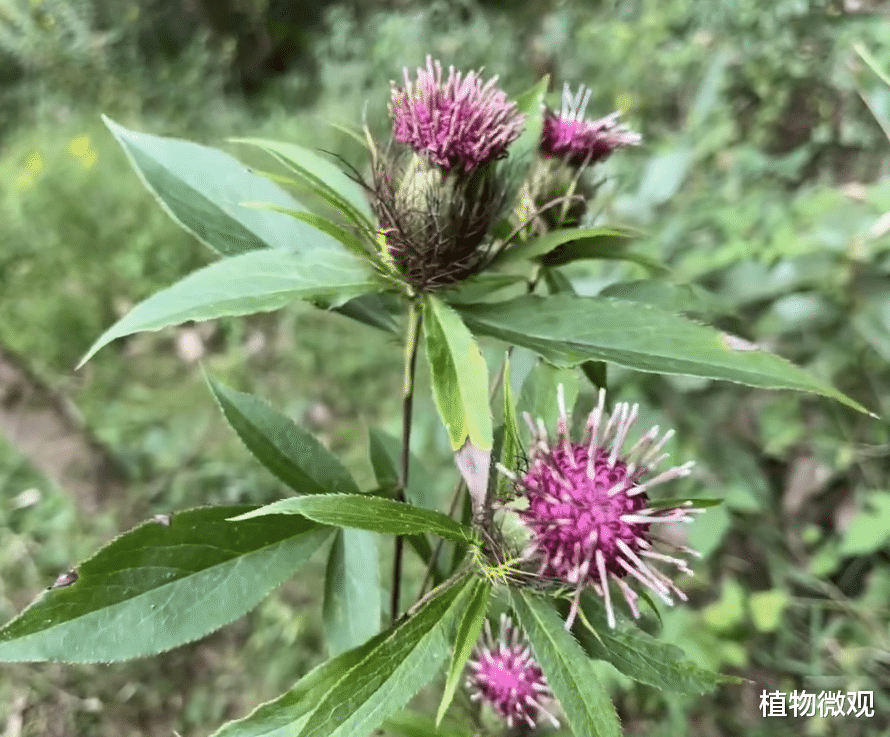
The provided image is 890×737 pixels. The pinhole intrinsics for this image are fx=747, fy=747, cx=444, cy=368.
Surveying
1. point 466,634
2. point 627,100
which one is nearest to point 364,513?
point 466,634

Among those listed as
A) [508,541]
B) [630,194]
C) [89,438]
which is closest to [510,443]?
[508,541]

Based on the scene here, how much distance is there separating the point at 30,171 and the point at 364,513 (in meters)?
2.68

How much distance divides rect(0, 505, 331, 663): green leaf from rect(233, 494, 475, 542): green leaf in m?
0.13

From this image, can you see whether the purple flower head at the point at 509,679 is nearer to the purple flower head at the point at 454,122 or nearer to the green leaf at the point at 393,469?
the green leaf at the point at 393,469

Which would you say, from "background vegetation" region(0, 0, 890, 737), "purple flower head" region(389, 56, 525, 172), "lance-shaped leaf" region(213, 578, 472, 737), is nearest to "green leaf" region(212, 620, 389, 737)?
"lance-shaped leaf" region(213, 578, 472, 737)

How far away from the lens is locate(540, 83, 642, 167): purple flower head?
0.69 m

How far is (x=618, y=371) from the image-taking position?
139 cm

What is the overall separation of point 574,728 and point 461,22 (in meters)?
2.76

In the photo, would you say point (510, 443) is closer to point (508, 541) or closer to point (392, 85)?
point (508, 541)

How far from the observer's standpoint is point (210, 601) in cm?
59

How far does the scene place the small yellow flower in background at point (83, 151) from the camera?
2.63m

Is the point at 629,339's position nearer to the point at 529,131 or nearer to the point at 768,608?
the point at 529,131

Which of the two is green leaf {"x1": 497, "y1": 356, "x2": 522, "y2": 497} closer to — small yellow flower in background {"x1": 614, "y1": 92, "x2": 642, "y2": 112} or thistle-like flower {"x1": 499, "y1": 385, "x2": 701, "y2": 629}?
thistle-like flower {"x1": 499, "y1": 385, "x2": 701, "y2": 629}
